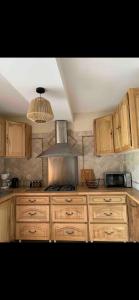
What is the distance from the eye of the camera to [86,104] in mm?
2582

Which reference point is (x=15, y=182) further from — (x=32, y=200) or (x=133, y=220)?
(x=133, y=220)

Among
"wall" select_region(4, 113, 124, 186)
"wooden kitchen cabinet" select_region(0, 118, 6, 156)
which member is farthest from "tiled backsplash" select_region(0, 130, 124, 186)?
"wooden kitchen cabinet" select_region(0, 118, 6, 156)

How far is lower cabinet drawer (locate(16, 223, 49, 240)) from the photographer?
2.41 metres

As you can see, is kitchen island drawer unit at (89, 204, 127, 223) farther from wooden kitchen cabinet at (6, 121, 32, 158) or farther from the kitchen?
wooden kitchen cabinet at (6, 121, 32, 158)

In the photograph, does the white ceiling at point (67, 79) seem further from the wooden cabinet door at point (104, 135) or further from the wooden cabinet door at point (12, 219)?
the wooden cabinet door at point (12, 219)

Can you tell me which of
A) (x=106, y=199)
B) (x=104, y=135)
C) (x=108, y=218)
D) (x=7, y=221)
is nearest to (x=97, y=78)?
(x=104, y=135)

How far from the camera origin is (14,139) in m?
2.74

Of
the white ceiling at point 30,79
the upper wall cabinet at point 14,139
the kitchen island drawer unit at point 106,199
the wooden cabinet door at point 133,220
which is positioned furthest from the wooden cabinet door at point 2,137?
the wooden cabinet door at point 133,220

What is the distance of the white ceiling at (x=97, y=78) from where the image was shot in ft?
4.58

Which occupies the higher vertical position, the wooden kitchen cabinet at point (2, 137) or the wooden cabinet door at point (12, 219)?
the wooden kitchen cabinet at point (2, 137)

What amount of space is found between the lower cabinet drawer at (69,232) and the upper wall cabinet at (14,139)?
48.4 inches

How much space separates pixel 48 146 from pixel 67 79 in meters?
1.57
